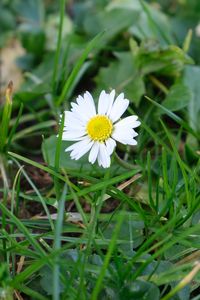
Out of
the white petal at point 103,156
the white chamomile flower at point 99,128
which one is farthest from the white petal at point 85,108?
the white petal at point 103,156

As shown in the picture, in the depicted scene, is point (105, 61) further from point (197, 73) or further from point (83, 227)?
point (83, 227)

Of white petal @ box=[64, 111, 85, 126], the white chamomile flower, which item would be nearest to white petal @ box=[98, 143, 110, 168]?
the white chamomile flower

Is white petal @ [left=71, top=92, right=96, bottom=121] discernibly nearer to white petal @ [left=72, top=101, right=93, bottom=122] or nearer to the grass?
white petal @ [left=72, top=101, right=93, bottom=122]

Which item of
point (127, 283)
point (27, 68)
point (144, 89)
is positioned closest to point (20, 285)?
point (127, 283)

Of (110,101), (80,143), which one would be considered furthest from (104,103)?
(80,143)

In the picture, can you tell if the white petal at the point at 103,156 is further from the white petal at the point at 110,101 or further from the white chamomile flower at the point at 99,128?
the white petal at the point at 110,101

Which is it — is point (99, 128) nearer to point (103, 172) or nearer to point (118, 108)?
point (118, 108)
